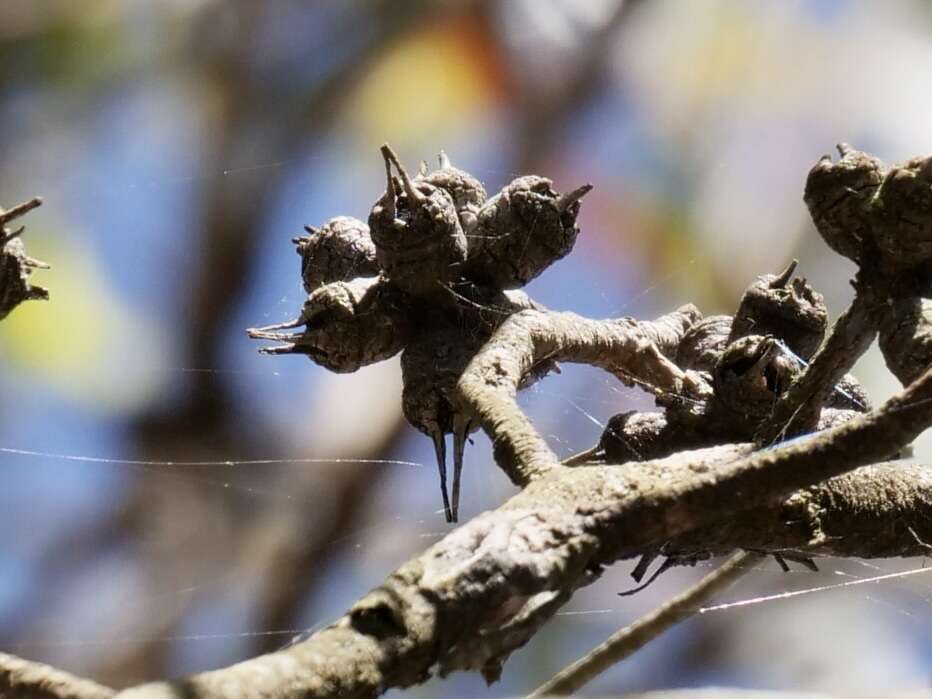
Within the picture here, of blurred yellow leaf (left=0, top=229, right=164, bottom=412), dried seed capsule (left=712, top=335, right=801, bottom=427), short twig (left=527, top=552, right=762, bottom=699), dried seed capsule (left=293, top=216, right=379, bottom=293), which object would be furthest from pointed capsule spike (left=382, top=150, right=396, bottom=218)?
blurred yellow leaf (left=0, top=229, right=164, bottom=412)

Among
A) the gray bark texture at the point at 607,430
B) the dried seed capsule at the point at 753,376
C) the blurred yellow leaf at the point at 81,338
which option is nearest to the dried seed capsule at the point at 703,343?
the gray bark texture at the point at 607,430

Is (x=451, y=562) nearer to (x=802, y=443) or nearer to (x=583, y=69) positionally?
(x=802, y=443)

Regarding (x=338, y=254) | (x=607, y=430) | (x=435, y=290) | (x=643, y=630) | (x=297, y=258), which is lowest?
(x=643, y=630)

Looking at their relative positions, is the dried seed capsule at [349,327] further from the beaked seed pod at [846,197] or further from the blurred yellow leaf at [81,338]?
the blurred yellow leaf at [81,338]

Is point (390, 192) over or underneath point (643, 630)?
over

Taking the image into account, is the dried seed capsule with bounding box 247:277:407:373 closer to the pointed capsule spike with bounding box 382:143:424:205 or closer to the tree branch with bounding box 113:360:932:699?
the pointed capsule spike with bounding box 382:143:424:205

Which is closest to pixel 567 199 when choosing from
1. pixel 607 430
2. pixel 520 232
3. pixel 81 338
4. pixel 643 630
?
pixel 520 232

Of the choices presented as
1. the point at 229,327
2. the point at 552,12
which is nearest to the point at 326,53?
the point at 552,12

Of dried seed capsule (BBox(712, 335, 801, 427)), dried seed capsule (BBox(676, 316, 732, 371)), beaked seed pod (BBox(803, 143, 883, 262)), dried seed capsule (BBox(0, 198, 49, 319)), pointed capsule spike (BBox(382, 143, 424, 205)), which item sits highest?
dried seed capsule (BBox(0, 198, 49, 319))

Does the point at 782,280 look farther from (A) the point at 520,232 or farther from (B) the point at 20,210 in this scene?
(B) the point at 20,210
